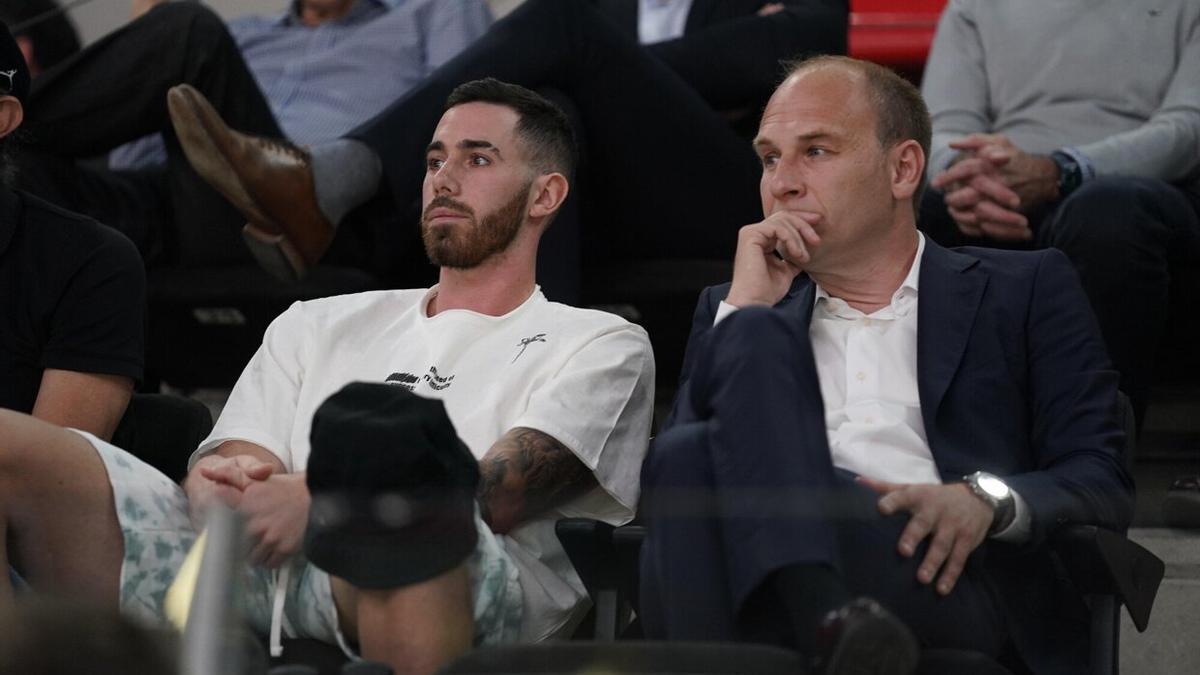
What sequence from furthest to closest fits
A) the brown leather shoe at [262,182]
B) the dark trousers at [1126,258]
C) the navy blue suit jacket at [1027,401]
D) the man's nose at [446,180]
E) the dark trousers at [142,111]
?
1. the dark trousers at [142,111]
2. the brown leather shoe at [262,182]
3. the dark trousers at [1126,258]
4. the man's nose at [446,180]
5. the navy blue suit jacket at [1027,401]

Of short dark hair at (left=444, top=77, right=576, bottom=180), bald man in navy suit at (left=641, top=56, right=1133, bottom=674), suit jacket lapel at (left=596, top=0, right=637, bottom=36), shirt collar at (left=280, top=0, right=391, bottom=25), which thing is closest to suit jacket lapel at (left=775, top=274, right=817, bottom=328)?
bald man in navy suit at (left=641, top=56, right=1133, bottom=674)

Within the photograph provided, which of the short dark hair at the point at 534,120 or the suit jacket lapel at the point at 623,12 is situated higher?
the short dark hair at the point at 534,120

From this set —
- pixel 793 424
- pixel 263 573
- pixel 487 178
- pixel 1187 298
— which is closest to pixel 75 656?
pixel 263 573

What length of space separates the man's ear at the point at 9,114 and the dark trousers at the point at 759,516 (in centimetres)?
106

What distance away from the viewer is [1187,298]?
2627 millimetres

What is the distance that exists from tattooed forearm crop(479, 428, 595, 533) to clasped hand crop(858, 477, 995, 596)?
1.29ft

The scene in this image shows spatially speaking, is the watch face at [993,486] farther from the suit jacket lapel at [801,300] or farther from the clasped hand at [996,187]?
the clasped hand at [996,187]

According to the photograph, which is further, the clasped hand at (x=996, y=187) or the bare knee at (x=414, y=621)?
the clasped hand at (x=996, y=187)

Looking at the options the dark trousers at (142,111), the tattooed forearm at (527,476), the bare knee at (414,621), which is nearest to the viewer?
the bare knee at (414,621)

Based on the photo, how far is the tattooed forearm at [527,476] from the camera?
5.88ft

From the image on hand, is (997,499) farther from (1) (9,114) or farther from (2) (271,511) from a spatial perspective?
(1) (9,114)

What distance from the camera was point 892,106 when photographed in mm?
2139

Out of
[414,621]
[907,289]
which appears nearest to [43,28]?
[907,289]

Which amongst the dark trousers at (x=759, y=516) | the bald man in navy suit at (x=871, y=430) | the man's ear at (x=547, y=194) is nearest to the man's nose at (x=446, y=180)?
the man's ear at (x=547, y=194)
